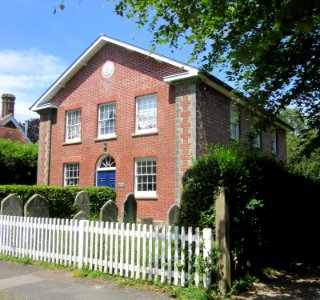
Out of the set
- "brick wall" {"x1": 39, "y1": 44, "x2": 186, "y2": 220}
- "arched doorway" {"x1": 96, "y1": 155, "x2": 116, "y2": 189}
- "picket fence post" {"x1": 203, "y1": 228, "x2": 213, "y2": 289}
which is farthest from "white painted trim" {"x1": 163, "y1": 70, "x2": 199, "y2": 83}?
"picket fence post" {"x1": 203, "y1": 228, "x2": 213, "y2": 289}

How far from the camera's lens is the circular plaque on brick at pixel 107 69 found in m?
21.4

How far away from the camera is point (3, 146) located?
27141mm

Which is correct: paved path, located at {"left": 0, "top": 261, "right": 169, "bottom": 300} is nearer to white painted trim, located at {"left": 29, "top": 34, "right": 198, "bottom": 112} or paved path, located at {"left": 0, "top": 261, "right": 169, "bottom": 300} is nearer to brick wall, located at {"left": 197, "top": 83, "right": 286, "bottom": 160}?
brick wall, located at {"left": 197, "top": 83, "right": 286, "bottom": 160}

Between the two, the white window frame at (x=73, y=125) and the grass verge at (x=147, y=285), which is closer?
the grass verge at (x=147, y=285)

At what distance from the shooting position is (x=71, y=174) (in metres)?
22.8

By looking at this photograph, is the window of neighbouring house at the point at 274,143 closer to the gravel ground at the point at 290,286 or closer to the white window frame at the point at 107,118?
the white window frame at the point at 107,118

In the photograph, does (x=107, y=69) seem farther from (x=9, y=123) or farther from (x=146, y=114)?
(x=9, y=123)

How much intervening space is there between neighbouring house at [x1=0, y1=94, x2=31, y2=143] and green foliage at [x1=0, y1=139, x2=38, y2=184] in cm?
974

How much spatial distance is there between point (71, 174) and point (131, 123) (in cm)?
528

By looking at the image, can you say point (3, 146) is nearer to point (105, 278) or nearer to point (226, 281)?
point (105, 278)

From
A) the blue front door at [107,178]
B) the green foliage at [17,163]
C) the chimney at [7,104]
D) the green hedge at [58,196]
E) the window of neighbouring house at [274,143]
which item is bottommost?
the green hedge at [58,196]

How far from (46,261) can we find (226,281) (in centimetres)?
A: 461

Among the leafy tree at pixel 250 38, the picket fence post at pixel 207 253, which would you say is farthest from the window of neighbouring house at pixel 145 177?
the picket fence post at pixel 207 253

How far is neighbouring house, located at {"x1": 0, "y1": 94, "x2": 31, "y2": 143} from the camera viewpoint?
1467 inches
